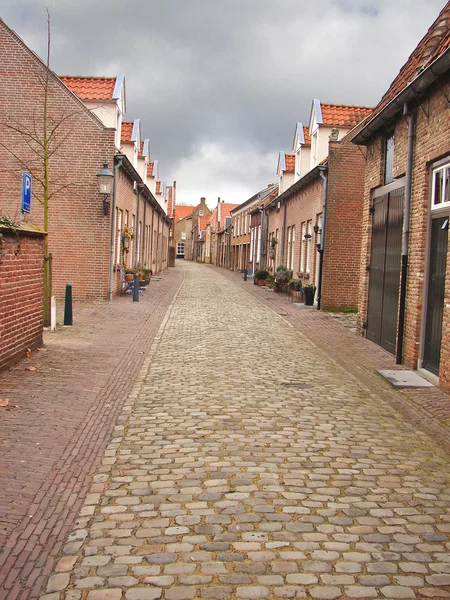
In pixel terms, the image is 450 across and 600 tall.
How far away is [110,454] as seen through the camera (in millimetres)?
5535

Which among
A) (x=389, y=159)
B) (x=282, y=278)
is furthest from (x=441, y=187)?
(x=282, y=278)

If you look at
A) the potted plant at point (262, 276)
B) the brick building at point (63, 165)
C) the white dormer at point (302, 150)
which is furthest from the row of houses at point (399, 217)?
the potted plant at point (262, 276)

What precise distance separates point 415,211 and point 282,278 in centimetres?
1719

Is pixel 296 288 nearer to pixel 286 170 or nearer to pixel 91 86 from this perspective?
pixel 286 170

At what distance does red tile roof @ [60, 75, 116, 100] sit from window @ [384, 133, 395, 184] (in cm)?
1224

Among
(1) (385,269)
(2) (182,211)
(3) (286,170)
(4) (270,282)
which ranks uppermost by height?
(2) (182,211)

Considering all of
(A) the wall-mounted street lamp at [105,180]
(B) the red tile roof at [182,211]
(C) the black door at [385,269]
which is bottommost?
(C) the black door at [385,269]

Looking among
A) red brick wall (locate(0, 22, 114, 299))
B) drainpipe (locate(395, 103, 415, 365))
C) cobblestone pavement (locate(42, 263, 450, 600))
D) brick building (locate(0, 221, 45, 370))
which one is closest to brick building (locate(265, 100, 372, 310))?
red brick wall (locate(0, 22, 114, 299))

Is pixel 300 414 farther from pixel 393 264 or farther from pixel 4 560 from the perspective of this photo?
pixel 393 264

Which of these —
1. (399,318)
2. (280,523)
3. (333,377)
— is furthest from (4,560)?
(399,318)

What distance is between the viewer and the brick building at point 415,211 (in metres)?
9.06

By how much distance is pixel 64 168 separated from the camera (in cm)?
1881

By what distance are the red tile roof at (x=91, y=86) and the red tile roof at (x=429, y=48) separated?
12.4 metres

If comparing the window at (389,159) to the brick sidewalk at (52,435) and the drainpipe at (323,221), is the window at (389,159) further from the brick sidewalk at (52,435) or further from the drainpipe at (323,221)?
the drainpipe at (323,221)
